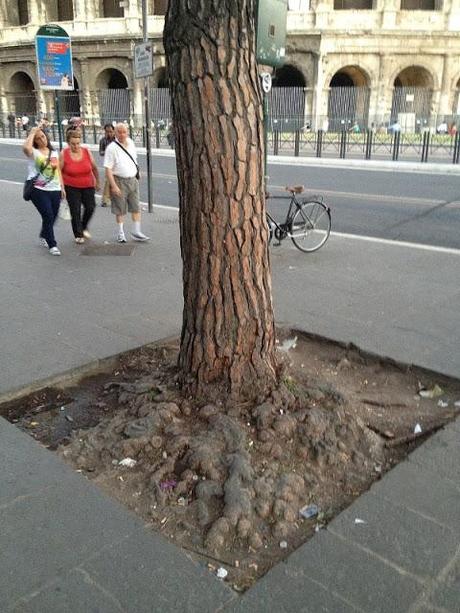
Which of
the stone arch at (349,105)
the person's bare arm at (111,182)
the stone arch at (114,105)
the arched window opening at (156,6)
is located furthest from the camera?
the arched window opening at (156,6)

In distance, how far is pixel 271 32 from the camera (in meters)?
7.69

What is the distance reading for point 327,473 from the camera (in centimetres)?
305

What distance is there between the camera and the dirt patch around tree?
8.68 feet

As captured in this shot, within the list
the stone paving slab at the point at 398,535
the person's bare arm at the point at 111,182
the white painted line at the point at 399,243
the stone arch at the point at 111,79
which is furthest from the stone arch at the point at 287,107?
the stone paving slab at the point at 398,535

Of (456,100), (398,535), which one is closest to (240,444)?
Answer: (398,535)

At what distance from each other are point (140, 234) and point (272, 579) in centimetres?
710

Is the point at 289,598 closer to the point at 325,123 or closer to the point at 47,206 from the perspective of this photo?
the point at 47,206

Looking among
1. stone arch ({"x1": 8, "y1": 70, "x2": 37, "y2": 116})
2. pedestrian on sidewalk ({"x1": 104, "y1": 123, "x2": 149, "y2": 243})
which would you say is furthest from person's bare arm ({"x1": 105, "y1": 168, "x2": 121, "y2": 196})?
stone arch ({"x1": 8, "y1": 70, "x2": 37, "y2": 116})

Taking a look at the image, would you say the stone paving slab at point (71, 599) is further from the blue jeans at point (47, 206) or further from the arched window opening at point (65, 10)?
the arched window opening at point (65, 10)

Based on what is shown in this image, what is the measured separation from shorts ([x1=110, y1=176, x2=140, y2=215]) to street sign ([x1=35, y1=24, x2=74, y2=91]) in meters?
5.46

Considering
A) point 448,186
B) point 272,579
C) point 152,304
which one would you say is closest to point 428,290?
point 152,304

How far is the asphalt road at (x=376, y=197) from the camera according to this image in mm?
9945

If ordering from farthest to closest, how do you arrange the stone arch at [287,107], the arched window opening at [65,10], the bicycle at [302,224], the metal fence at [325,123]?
the arched window opening at [65,10], the stone arch at [287,107], the metal fence at [325,123], the bicycle at [302,224]

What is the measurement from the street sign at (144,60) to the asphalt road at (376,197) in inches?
120
